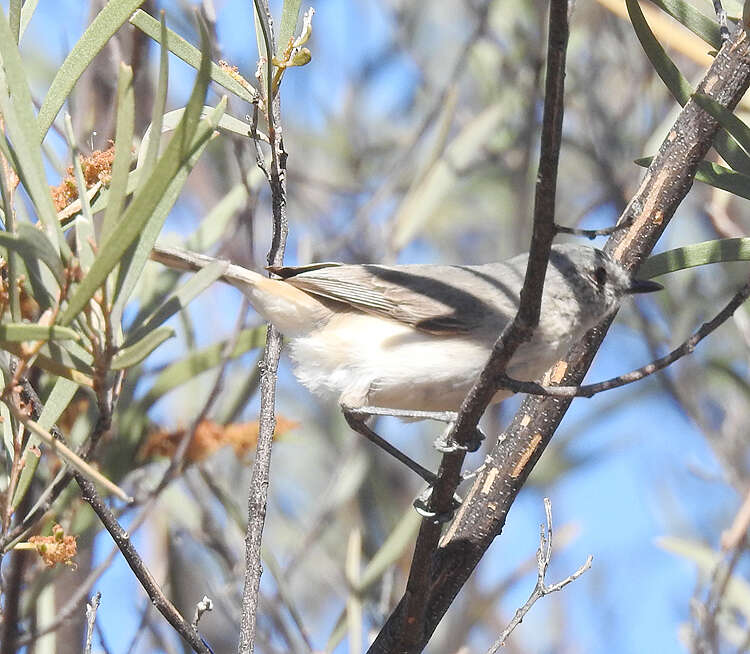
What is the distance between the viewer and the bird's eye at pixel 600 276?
2.47 m

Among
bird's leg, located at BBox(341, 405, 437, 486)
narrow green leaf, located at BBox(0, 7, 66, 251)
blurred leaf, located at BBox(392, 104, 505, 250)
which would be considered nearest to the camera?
narrow green leaf, located at BBox(0, 7, 66, 251)

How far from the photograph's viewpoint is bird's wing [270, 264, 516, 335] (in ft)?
8.14

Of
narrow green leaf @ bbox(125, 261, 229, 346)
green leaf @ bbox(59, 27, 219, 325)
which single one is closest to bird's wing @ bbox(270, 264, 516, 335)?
narrow green leaf @ bbox(125, 261, 229, 346)

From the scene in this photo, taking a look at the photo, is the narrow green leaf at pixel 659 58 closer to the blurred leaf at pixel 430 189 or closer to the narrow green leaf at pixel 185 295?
the narrow green leaf at pixel 185 295

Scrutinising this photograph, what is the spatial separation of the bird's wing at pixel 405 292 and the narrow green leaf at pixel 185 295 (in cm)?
120

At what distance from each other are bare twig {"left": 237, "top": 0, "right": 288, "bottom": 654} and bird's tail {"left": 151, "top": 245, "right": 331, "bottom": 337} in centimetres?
67

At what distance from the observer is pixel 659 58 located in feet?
6.17

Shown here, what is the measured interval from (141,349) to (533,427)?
3.64 feet

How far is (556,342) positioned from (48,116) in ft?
4.27

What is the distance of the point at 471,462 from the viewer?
3695mm

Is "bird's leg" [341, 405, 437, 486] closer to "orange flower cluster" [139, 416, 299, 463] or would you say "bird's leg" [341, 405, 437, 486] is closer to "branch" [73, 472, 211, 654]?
"orange flower cluster" [139, 416, 299, 463]

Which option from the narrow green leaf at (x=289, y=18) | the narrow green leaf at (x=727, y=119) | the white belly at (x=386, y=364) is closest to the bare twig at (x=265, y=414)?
the narrow green leaf at (x=289, y=18)

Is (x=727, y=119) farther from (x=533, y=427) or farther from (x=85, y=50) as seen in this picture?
(x=85, y=50)

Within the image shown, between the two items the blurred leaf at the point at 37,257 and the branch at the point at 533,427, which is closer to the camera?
the blurred leaf at the point at 37,257
